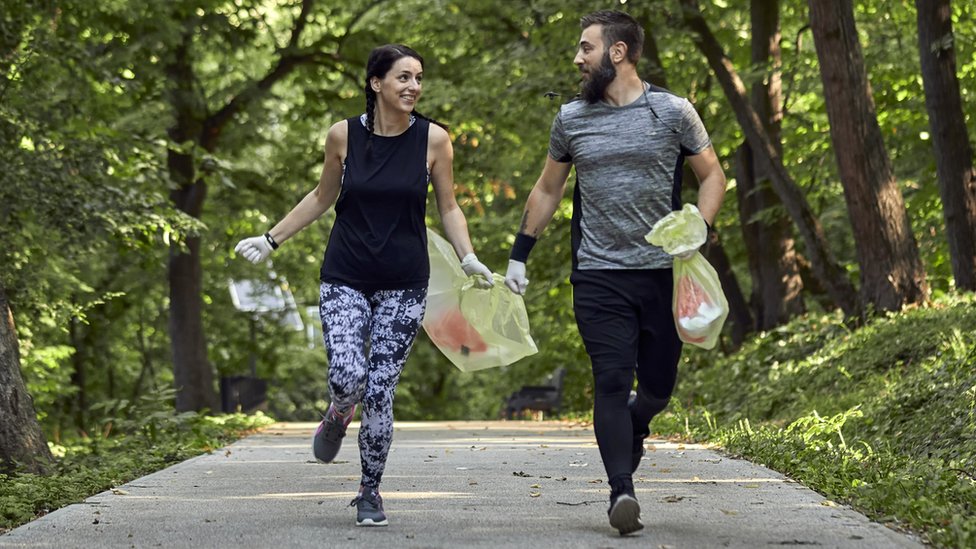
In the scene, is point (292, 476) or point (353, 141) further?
point (292, 476)

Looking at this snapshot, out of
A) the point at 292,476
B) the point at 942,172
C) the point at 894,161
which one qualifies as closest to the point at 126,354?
the point at 894,161

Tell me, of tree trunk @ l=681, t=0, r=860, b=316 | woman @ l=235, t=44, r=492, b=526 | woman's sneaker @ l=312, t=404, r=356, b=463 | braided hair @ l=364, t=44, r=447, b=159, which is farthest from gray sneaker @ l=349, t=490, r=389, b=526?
tree trunk @ l=681, t=0, r=860, b=316

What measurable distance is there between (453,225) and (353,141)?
2.06ft

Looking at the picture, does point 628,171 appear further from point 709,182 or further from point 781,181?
point 781,181

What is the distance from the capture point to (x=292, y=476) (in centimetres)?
962

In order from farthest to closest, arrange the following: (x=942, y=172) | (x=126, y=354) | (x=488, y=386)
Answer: (x=488, y=386), (x=126, y=354), (x=942, y=172)

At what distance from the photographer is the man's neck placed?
21.4 feet

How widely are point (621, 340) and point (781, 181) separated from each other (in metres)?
11.0

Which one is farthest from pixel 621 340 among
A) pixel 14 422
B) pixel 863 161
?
pixel 863 161

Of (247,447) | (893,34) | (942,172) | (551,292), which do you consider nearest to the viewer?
(247,447)

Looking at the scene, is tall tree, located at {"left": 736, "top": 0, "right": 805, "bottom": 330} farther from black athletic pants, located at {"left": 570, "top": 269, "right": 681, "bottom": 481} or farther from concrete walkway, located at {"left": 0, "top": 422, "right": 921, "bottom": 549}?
black athletic pants, located at {"left": 570, "top": 269, "right": 681, "bottom": 481}

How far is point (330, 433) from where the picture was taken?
714cm

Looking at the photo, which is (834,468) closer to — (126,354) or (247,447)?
(247,447)

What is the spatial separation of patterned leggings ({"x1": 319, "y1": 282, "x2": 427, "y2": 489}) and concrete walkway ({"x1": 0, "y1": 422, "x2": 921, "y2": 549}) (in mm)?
409
